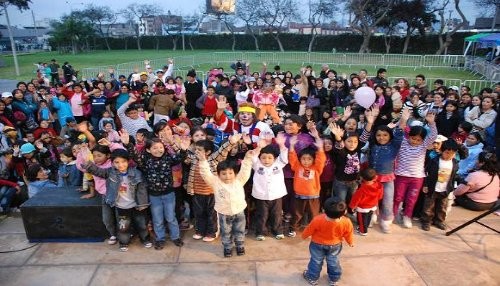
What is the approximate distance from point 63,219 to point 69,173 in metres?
0.92

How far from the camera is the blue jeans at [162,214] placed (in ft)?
14.1

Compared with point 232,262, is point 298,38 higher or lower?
higher

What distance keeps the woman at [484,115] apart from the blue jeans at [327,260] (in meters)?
4.43

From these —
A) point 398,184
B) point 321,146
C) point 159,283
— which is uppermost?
point 321,146

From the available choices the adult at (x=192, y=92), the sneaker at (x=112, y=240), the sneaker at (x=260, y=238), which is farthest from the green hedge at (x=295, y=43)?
the sneaker at (x=112, y=240)

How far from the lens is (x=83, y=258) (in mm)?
4258

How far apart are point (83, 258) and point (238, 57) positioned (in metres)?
23.2

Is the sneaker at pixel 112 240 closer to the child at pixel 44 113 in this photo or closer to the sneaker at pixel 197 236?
the sneaker at pixel 197 236

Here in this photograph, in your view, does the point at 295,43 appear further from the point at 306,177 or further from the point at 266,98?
the point at 306,177

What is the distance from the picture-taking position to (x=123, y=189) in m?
4.21

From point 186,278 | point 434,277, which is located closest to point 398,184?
point 434,277

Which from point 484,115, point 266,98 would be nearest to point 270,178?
point 266,98

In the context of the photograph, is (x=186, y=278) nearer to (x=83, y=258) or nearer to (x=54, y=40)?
(x=83, y=258)

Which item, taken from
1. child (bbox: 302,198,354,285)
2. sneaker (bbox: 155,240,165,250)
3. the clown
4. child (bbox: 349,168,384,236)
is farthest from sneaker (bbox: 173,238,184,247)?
child (bbox: 349,168,384,236)
